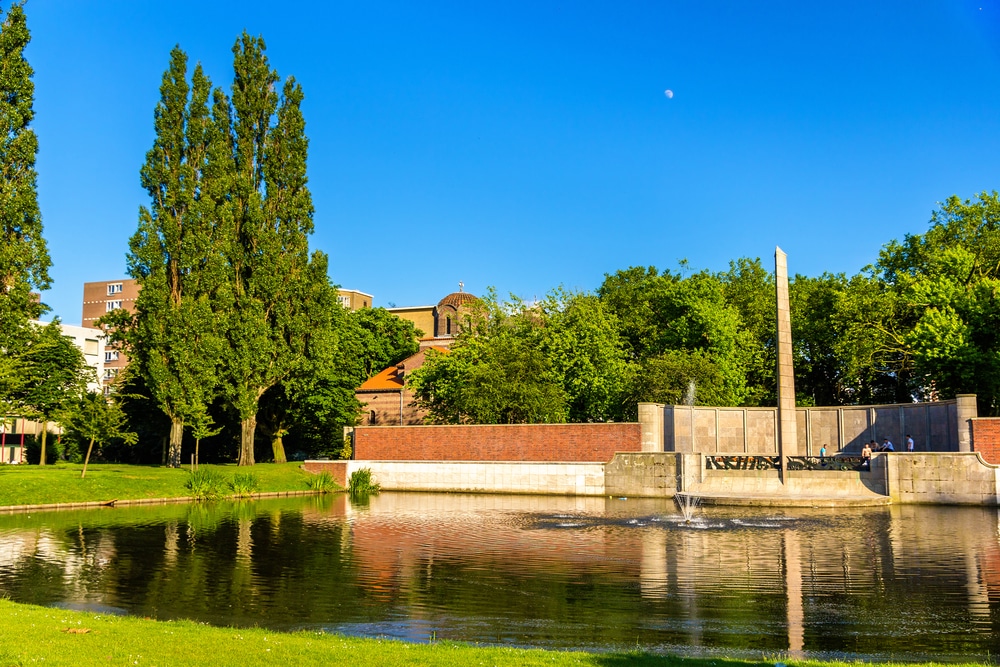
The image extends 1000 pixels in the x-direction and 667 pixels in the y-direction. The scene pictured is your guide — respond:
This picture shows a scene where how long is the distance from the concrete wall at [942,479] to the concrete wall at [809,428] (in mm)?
6186

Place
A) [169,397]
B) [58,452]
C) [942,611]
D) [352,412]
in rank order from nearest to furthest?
[942,611] < [169,397] < [352,412] < [58,452]

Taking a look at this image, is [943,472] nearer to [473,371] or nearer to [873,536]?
[873,536]

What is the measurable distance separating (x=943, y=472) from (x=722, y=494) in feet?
29.6

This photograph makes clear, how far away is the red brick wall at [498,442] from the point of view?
45.1 metres

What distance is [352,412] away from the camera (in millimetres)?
62844

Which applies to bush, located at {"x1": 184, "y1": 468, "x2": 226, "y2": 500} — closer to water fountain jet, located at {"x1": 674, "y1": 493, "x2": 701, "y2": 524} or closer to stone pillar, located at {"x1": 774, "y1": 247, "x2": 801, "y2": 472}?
water fountain jet, located at {"x1": 674, "y1": 493, "x2": 701, "y2": 524}

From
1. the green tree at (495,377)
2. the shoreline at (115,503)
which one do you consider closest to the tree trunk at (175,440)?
the shoreline at (115,503)

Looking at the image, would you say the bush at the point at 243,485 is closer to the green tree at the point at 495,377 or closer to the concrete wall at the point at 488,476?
the concrete wall at the point at 488,476

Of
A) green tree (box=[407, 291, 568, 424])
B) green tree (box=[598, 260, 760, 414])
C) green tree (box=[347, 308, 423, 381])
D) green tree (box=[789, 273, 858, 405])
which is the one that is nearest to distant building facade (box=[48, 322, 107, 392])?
green tree (box=[347, 308, 423, 381])

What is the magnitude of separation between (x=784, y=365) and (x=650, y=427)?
292 inches

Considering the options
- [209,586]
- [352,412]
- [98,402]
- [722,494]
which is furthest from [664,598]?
[352,412]

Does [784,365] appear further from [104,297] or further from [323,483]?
[104,297]

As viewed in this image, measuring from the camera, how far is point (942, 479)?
37.1m

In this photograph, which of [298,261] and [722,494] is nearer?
[722,494]
